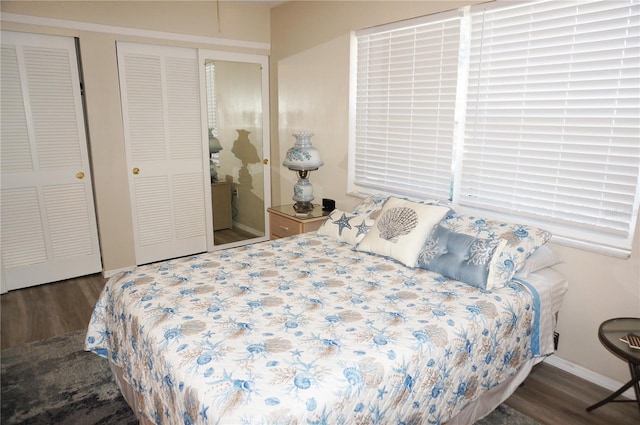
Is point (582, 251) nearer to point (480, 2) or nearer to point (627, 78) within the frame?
point (627, 78)

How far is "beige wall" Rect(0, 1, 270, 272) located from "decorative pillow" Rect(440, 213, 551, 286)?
2.93 metres

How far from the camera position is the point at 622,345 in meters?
1.83

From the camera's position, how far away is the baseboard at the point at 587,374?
2.21 m

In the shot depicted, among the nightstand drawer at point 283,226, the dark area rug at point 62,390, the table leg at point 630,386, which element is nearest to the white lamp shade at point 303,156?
the nightstand drawer at point 283,226

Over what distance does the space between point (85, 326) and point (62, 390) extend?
0.77 meters

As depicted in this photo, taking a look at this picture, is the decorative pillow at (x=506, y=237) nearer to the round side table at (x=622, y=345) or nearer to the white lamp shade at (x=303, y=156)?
the round side table at (x=622, y=345)

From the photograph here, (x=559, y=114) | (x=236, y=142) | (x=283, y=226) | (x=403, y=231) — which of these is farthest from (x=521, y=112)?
(x=236, y=142)

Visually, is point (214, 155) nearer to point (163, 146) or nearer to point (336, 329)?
point (163, 146)

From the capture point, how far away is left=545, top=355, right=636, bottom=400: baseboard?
7.26ft

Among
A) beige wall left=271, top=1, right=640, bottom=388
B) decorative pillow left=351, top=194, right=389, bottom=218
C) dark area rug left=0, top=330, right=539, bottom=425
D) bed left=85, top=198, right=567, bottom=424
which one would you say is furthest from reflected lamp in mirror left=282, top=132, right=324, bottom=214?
dark area rug left=0, top=330, right=539, bottom=425

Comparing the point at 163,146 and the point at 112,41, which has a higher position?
the point at 112,41

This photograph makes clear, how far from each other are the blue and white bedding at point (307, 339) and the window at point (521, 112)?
0.67m

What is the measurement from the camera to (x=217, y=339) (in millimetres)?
1589

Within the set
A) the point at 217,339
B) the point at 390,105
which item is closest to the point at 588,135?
the point at 390,105
